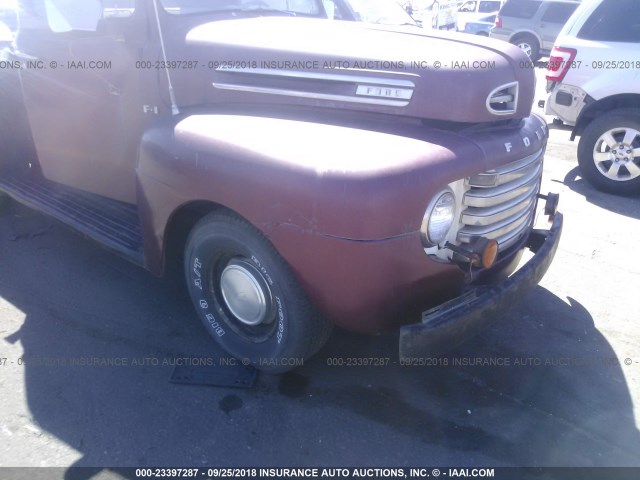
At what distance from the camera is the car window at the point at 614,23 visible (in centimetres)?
596

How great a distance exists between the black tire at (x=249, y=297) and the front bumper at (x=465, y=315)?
554mm

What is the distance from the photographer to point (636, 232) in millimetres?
5137

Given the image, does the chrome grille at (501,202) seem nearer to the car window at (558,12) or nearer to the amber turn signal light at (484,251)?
the amber turn signal light at (484,251)

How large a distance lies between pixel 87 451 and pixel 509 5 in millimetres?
16741

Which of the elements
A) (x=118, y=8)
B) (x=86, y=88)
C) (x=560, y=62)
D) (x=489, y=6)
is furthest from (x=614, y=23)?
(x=489, y=6)

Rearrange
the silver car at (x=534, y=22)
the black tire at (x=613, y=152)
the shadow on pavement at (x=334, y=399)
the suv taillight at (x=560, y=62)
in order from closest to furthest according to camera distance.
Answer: the shadow on pavement at (x=334, y=399) → the black tire at (x=613, y=152) → the suv taillight at (x=560, y=62) → the silver car at (x=534, y=22)

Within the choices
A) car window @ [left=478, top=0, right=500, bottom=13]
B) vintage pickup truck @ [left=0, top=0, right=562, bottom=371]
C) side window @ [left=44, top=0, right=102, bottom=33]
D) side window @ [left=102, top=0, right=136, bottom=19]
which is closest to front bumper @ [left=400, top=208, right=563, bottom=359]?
vintage pickup truck @ [left=0, top=0, right=562, bottom=371]

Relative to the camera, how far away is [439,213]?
8.46ft

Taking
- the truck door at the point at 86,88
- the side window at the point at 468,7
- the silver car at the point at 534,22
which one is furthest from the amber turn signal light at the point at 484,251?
the side window at the point at 468,7

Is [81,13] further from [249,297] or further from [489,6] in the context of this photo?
[489,6]

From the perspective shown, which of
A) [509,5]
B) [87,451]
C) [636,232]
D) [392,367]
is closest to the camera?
[87,451]

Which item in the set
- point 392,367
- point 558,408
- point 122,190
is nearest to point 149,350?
point 122,190

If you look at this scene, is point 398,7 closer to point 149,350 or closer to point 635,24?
point 635,24

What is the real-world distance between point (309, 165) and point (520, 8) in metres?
15.9
